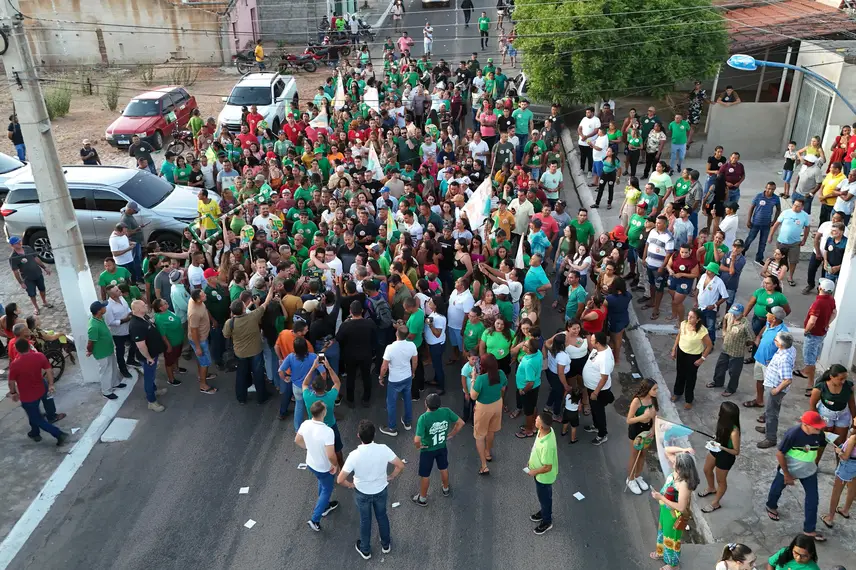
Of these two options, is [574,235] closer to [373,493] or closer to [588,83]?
[373,493]

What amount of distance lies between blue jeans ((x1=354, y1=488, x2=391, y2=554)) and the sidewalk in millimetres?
3102

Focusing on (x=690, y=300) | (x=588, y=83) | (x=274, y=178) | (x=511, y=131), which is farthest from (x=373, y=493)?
(x=588, y=83)

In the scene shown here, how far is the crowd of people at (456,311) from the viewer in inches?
315

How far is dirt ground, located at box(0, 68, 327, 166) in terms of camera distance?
22219 mm

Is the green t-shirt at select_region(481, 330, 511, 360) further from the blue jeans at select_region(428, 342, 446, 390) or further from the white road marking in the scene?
the white road marking

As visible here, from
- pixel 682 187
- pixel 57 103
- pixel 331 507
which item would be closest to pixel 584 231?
pixel 682 187

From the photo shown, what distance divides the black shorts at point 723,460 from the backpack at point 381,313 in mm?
4379

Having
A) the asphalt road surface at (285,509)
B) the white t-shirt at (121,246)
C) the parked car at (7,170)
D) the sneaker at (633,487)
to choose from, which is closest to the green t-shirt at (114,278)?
the white t-shirt at (121,246)

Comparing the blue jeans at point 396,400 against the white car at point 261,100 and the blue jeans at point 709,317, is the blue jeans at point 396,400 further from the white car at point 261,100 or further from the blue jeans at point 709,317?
the white car at point 261,100

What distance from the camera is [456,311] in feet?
33.9

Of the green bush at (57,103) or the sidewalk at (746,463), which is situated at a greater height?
the green bush at (57,103)

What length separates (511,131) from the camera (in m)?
16.8

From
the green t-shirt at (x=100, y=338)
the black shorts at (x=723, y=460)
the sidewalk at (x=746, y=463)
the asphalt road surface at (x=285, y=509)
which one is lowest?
the asphalt road surface at (x=285, y=509)

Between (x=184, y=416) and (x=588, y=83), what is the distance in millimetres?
13362
